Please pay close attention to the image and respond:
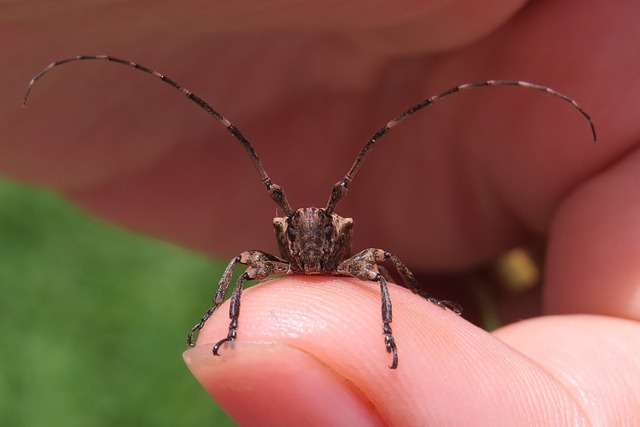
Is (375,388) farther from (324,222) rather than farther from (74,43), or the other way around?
(74,43)

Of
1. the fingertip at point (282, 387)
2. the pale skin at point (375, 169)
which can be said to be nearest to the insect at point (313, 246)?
the pale skin at point (375, 169)

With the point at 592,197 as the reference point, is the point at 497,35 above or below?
above

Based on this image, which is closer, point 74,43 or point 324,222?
point 324,222

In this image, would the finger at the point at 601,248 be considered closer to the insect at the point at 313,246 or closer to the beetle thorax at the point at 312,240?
the insect at the point at 313,246

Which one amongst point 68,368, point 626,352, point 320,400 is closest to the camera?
point 320,400

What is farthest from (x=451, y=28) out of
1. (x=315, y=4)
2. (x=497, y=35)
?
(x=315, y=4)

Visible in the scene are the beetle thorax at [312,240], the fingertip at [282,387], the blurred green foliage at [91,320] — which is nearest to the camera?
the fingertip at [282,387]

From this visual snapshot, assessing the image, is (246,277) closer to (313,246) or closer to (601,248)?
(313,246)

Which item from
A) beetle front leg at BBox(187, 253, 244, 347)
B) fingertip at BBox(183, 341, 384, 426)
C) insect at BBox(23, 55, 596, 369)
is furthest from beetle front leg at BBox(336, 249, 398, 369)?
beetle front leg at BBox(187, 253, 244, 347)
